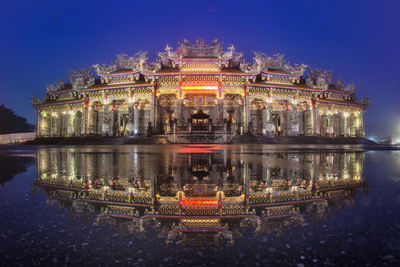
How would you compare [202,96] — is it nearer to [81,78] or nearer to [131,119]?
[131,119]

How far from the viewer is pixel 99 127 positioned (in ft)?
99.2

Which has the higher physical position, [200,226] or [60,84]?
[60,84]

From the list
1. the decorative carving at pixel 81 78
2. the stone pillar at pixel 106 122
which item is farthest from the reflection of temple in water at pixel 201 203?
the decorative carving at pixel 81 78

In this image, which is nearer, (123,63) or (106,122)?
(106,122)

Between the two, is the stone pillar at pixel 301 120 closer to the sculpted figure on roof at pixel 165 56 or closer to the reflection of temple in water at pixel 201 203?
the sculpted figure on roof at pixel 165 56

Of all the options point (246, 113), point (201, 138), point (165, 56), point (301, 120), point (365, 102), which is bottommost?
point (201, 138)

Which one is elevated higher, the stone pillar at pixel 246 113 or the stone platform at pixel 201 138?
the stone pillar at pixel 246 113

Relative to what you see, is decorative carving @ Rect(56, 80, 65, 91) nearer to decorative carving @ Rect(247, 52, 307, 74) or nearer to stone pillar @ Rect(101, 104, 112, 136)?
stone pillar @ Rect(101, 104, 112, 136)

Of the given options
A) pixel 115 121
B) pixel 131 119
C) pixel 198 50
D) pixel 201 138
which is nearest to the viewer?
pixel 201 138

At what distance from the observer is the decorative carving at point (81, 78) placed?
1119 inches

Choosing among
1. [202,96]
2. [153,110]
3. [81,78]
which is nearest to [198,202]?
[153,110]

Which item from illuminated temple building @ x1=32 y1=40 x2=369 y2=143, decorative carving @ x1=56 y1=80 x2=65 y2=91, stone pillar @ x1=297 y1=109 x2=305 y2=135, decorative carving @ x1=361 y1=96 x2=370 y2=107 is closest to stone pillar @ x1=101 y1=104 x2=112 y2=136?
illuminated temple building @ x1=32 y1=40 x2=369 y2=143

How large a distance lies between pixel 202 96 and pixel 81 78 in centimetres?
1729

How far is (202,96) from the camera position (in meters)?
26.5
